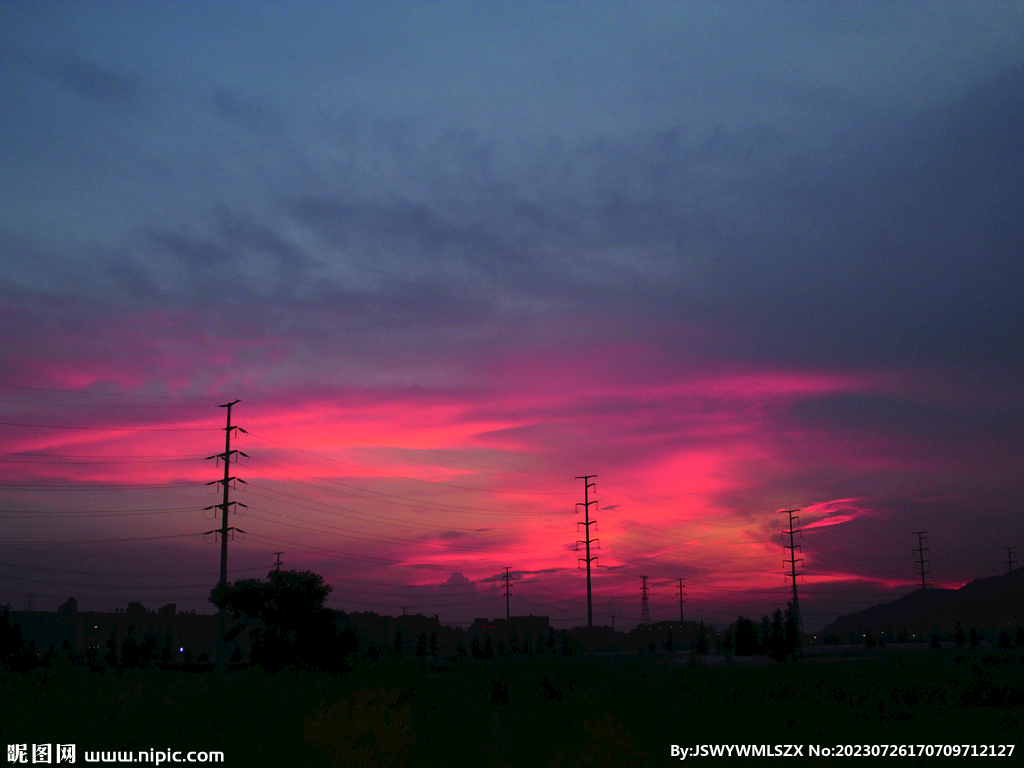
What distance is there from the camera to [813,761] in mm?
19156

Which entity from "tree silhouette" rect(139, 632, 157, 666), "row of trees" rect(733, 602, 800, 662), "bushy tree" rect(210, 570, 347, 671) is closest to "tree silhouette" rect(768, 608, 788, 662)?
"row of trees" rect(733, 602, 800, 662)

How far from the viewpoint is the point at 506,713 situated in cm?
2139

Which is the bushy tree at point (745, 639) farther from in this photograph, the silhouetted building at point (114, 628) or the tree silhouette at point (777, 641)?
the silhouetted building at point (114, 628)

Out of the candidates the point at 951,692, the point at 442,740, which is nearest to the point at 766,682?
the point at 951,692

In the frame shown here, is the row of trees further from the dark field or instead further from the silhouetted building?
the silhouetted building

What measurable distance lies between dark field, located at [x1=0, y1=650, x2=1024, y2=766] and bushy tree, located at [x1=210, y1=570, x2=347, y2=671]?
20.3 m

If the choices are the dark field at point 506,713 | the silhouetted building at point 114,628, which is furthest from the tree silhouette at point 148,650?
the dark field at point 506,713

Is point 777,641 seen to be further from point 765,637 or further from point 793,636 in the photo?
point 765,637

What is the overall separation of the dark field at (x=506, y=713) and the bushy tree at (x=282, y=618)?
2025 centimetres

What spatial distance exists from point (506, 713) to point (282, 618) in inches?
1434

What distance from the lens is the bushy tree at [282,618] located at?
53000mm

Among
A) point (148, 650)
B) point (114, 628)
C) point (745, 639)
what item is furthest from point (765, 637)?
point (114, 628)

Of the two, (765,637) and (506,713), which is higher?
(506,713)

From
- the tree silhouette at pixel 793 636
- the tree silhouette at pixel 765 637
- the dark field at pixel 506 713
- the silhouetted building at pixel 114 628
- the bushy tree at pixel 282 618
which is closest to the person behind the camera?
the dark field at pixel 506 713
